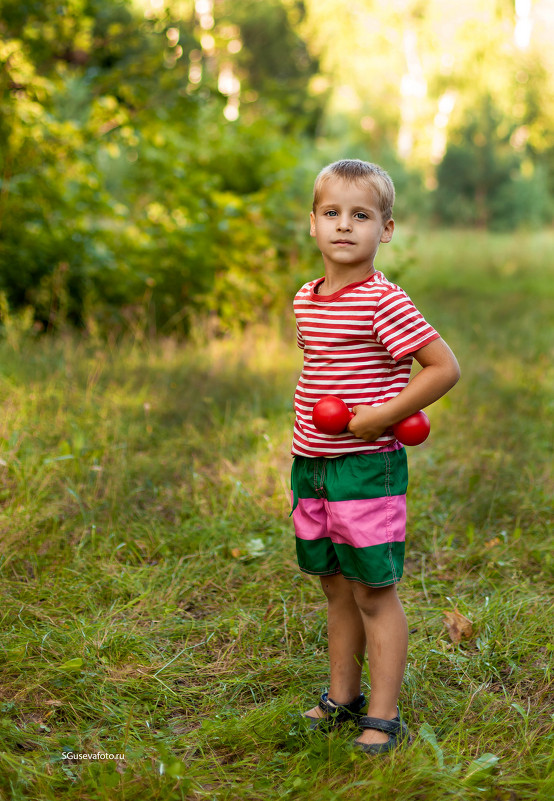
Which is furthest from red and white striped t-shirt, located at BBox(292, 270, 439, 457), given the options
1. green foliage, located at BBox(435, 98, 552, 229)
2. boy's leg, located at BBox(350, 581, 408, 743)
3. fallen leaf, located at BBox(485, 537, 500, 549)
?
green foliage, located at BBox(435, 98, 552, 229)

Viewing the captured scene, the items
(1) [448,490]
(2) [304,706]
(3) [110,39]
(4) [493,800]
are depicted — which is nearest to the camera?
(4) [493,800]

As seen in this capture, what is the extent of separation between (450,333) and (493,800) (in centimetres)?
661

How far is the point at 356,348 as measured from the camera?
2.11 metres

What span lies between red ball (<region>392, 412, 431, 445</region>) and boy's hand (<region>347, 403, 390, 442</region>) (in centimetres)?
4

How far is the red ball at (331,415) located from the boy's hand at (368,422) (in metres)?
0.02

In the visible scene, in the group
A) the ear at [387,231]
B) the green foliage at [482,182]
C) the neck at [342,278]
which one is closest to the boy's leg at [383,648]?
the neck at [342,278]

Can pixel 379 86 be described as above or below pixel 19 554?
above

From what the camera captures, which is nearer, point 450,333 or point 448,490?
point 448,490

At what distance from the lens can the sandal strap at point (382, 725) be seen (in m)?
2.14

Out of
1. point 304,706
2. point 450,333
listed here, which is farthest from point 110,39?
A: point 304,706

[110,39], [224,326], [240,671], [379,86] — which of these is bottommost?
[240,671]

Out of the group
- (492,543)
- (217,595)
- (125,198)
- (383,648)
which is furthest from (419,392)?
(125,198)

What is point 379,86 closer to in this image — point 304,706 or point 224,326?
point 224,326

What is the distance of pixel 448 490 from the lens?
4.10 meters
